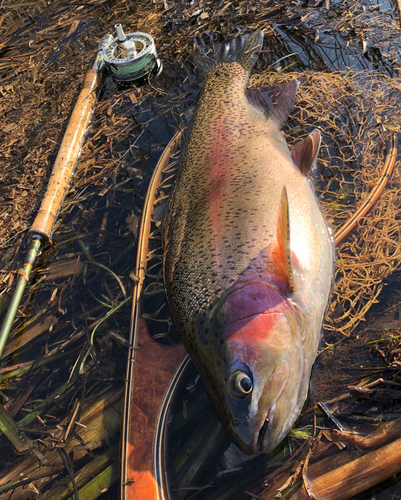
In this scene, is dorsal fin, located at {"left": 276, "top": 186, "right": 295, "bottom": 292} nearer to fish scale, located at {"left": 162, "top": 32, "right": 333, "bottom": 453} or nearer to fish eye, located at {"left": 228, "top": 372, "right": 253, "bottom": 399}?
fish scale, located at {"left": 162, "top": 32, "right": 333, "bottom": 453}

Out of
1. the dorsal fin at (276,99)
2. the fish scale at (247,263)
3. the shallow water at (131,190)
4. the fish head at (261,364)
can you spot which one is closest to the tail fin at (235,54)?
the shallow water at (131,190)

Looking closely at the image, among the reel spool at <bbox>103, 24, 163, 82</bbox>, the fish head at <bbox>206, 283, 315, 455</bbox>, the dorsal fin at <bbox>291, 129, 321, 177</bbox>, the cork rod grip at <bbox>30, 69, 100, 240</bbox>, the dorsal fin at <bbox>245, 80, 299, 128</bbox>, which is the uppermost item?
the reel spool at <bbox>103, 24, 163, 82</bbox>

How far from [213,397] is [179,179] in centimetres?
194

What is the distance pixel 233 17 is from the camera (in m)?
5.70

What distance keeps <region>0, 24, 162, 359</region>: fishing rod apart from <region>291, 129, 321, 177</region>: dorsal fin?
7.99 ft

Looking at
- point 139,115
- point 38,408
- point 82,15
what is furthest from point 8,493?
point 82,15

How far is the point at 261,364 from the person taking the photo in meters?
2.09

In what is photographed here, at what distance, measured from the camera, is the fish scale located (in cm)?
210

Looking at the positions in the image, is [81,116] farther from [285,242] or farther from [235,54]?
[285,242]

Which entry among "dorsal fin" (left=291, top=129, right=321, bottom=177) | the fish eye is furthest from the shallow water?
"dorsal fin" (left=291, top=129, right=321, bottom=177)

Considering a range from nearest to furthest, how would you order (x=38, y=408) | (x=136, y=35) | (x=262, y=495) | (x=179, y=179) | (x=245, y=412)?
1. (x=245, y=412)
2. (x=262, y=495)
3. (x=38, y=408)
4. (x=179, y=179)
5. (x=136, y=35)

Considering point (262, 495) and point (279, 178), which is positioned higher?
point (279, 178)

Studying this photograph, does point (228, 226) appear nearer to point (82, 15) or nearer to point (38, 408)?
point (38, 408)

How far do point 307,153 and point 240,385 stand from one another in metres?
2.15
